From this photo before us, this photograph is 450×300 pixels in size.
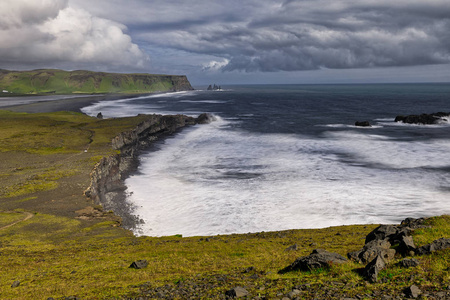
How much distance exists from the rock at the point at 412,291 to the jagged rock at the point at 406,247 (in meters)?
4.56

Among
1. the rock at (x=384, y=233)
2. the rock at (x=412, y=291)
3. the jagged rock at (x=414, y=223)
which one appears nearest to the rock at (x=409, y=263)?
the rock at (x=412, y=291)

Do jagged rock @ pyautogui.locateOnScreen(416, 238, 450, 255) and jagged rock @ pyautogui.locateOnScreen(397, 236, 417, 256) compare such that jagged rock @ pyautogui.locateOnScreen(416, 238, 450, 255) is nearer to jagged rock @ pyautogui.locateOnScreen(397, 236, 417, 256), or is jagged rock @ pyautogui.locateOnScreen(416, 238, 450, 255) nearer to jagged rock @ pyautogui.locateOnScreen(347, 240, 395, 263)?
jagged rock @ pyautogui.locateOnScreen(397, 236, 417, 256)

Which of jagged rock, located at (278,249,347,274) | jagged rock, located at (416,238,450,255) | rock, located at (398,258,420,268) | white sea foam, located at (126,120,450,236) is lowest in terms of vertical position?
white sea foam, located at (126,120,450,236)

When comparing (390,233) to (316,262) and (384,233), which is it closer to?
(384,233)

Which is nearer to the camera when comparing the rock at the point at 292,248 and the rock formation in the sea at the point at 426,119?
the rock at the point at 292,248

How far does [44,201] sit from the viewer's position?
38938 millimetres

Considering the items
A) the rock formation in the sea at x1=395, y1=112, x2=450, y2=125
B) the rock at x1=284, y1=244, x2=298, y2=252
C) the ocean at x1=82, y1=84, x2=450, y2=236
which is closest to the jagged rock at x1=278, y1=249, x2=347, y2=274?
the rock at x1=284, y1=244, x2=298, y2=252

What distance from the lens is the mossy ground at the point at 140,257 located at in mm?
14938

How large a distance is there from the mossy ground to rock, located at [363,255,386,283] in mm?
272

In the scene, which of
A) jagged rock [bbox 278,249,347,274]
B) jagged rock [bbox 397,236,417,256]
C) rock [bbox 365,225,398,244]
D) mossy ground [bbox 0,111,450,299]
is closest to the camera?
mossy ground [bbox 0,111,450,299]

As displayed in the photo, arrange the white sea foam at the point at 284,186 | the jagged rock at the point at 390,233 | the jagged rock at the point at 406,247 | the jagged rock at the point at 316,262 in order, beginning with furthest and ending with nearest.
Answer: the white sea foam at the point at 284,186, the jagged rock at the point at 390,233, the jagged rock at the point at 406,247, the jagged rock at the point at 316,262

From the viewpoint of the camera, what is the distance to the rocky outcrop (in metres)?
41.5

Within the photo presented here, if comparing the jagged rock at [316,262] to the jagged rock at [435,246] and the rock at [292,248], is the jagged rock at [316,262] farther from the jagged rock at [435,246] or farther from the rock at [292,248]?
the rock at [292,248]

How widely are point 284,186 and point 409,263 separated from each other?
107ft
